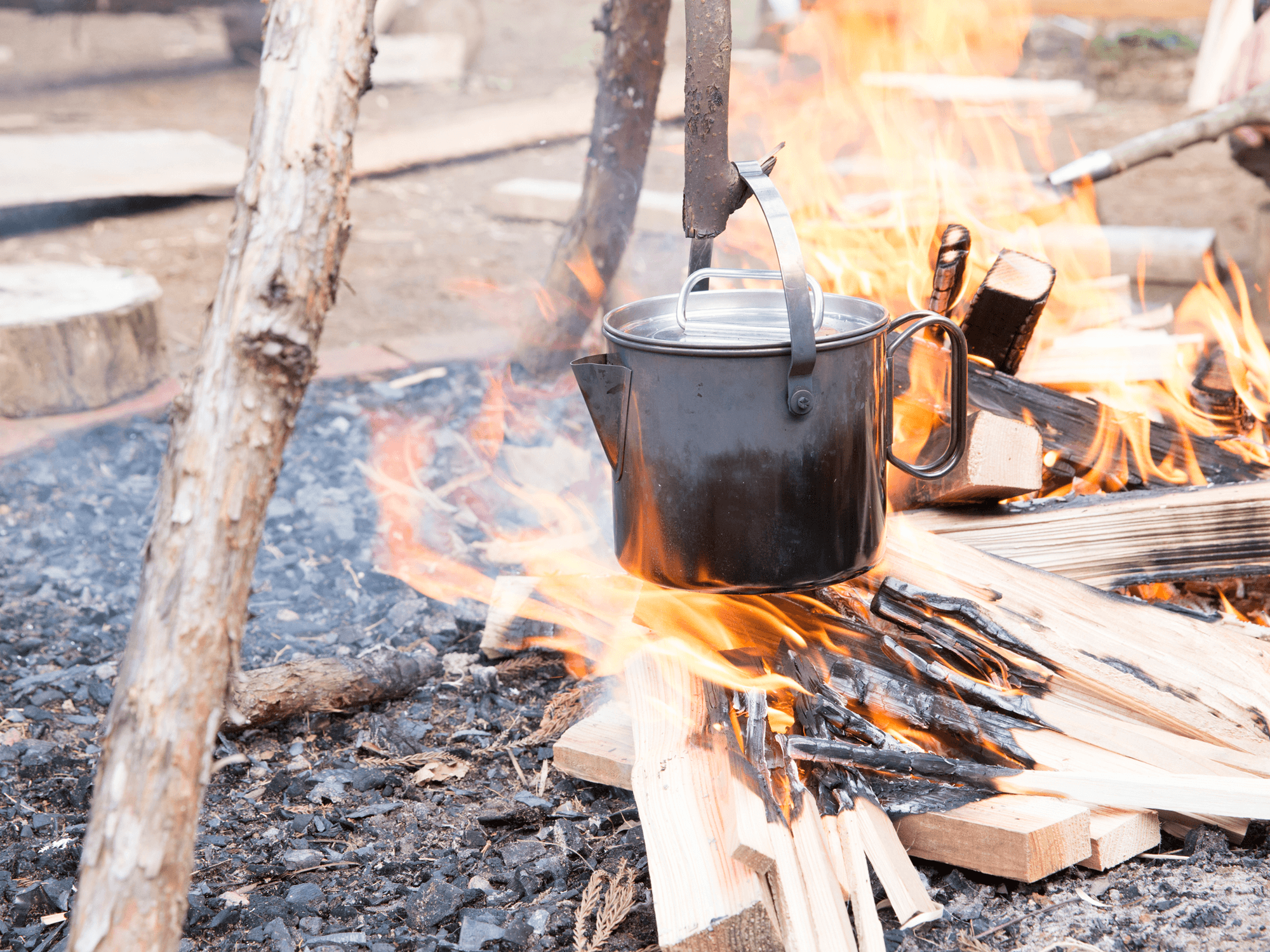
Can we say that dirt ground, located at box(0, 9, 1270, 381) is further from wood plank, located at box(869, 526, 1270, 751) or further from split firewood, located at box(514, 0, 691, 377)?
wood plank, located at box(869, 526, 1270, 751)

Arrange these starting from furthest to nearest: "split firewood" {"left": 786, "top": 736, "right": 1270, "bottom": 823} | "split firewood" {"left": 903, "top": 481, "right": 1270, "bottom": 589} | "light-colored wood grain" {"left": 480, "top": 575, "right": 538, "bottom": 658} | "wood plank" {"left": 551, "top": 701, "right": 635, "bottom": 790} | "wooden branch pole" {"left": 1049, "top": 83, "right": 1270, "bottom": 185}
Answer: "wooden branch pole" {"left": 1049, "top": 83, "right": 1270, "bottom": 185} < "light-colored wood grain" {"left": 480, "top": 575, "right": 538, "bottom": 658} < "split firewood" {"left": 903, "top": 481, "right": 1270, "bottom": 589} < "wood plank" {"left": 551, "top": 701, "right": 635, "bottom": 790} < "split firewood" {"left": 786, "top": 736, "right": 1270, "bottom": 823}

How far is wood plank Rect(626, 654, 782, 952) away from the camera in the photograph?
1.44 m

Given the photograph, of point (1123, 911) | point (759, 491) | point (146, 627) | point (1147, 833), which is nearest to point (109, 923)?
point (146, 627)

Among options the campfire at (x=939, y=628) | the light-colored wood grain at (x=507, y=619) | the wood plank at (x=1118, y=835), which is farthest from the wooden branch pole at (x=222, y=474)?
the wood plank at (x=1118, y=835)

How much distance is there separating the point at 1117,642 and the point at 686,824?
2.95ft

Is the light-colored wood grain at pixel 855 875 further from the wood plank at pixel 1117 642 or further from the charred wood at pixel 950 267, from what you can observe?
the charred wood at pixel 950 267

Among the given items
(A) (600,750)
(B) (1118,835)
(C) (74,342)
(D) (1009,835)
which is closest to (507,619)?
(A) (600,750)

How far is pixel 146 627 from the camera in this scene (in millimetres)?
1229

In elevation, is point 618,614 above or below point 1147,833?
above

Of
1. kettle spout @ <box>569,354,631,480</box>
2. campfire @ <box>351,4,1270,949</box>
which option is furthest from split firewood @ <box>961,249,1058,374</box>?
kettle spout @ <box>569,354,631,480</box>

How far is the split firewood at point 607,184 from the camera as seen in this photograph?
331 cm

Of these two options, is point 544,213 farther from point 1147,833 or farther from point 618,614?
point 1147,833

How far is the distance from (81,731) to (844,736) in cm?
159

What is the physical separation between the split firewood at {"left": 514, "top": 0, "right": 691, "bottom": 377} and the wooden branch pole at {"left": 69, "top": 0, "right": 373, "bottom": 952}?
80.8 inches
